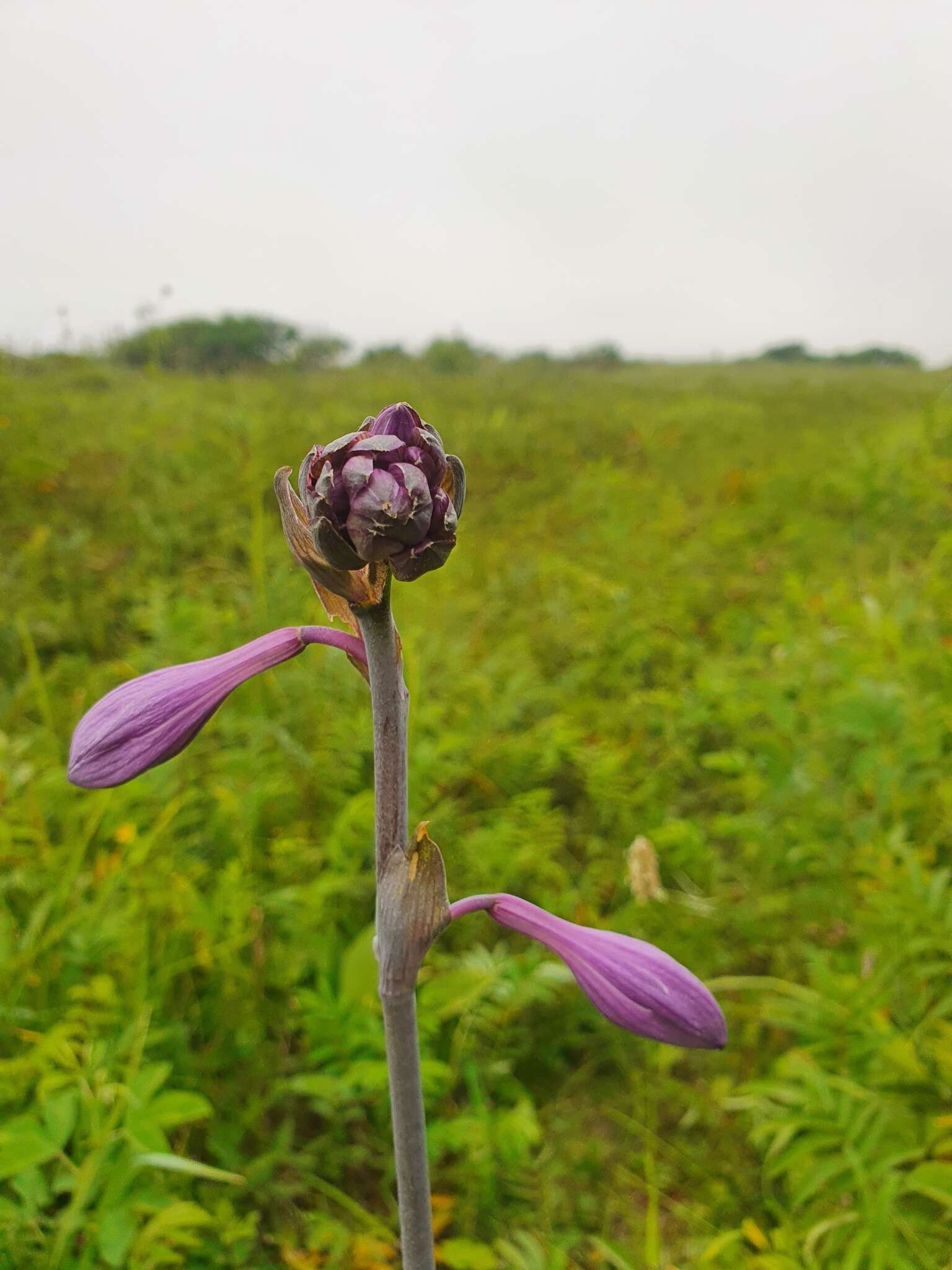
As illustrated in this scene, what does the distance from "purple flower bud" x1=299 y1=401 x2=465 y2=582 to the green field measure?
86 cm

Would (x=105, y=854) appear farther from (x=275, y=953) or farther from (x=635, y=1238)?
(x=635, y=1238)

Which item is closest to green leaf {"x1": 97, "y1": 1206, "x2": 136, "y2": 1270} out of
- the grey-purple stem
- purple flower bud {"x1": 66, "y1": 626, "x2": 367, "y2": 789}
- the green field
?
the green field

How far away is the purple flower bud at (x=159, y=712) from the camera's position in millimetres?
666

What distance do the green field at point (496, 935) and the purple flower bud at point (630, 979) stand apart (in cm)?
56

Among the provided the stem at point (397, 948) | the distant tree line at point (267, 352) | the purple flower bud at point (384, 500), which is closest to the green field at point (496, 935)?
the stem at point (397, 948)

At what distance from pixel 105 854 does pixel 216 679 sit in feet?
3.84

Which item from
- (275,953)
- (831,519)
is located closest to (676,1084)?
(275,953)

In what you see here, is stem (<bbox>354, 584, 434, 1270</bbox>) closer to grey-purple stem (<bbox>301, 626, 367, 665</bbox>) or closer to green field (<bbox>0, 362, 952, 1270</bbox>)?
grey-purple stem (<bbox>301, 626, 367, 665</bbox>)

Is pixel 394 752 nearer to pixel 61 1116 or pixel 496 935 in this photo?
pixel 61 1116

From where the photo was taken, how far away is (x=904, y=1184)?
107 centimetres

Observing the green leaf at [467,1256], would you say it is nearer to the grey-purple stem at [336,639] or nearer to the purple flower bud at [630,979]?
the purple flower bud at [630,979]

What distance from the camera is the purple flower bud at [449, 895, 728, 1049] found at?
0.69 meters

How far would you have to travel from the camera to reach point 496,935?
186cm

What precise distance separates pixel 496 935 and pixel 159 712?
1.37 metres
